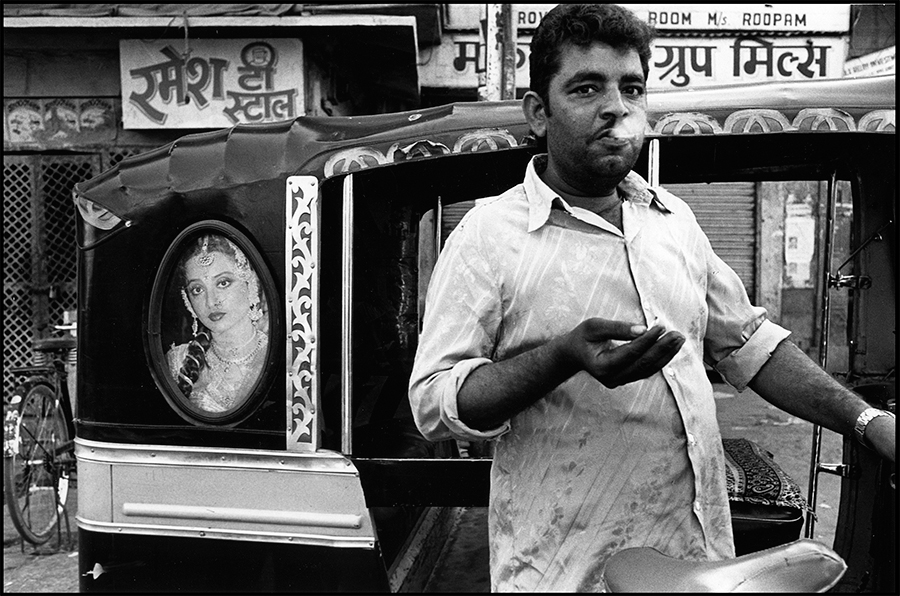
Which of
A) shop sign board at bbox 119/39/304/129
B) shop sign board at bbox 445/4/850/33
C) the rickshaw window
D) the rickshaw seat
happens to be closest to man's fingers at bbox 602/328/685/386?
the rickshaw seat

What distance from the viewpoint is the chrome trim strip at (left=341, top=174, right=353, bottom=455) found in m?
2.95

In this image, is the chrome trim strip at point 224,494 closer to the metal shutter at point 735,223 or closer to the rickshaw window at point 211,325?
the rickshaw window at point 211,325

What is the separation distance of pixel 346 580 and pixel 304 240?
3.87ft

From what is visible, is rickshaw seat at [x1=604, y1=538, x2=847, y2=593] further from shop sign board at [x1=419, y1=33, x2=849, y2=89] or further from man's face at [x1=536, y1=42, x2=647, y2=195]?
shop sign board at [x1=419, y1=33, x2=849, y2=89]

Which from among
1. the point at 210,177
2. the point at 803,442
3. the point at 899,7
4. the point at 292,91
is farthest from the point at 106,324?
the point at 803,442

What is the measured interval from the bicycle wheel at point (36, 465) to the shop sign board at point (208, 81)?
309cm

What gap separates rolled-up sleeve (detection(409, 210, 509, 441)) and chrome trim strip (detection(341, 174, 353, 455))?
145cm

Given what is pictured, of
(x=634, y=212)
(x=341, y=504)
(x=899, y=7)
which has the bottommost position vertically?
(x=341, y=504)

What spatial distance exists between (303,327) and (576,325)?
1.63 m

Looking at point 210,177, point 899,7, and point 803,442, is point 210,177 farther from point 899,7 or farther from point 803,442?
point 803,442

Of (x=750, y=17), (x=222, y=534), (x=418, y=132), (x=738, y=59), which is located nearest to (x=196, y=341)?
(x=222, y=534)

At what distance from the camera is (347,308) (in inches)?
116

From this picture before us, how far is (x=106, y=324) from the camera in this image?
3162 mm

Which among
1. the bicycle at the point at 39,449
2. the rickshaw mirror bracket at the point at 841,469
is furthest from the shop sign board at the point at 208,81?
the rickshaw mirror bracket at the point at 841,469
